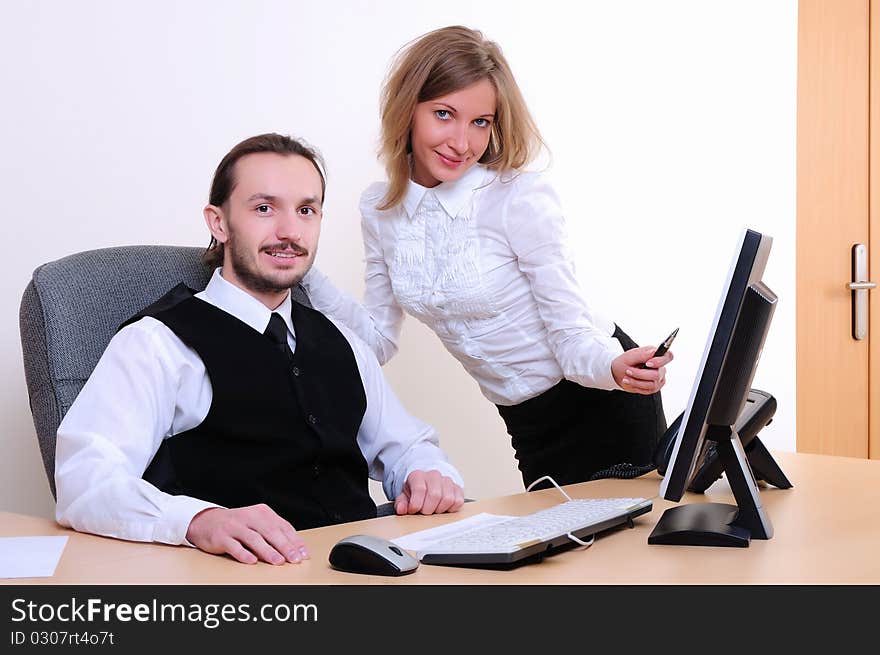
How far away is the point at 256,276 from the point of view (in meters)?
1.64

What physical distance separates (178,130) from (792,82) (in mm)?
2622

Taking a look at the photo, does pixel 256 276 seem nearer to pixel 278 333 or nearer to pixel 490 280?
pixel 278 333

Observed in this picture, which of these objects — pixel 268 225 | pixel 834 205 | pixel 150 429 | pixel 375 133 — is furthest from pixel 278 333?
pixel 834 205

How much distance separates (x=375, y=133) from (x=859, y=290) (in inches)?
91.4

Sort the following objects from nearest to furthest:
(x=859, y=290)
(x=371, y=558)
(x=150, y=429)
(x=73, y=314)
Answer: (x=371, y=558) < (x=150, y=429) < (x=73, y=314) < (x=859, y=290)

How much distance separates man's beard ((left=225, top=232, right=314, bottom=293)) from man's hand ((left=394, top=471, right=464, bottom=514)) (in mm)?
391

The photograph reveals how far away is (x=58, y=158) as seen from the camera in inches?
83.9

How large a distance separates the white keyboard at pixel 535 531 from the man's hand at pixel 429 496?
0.18 m

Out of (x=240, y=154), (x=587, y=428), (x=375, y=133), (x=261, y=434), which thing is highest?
(x=375, y=133)

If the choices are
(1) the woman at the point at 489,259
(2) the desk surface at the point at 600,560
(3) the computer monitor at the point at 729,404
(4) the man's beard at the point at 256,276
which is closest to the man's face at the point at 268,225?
(4) the man's beard at the point at 256,276

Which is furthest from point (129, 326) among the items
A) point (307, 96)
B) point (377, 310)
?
point (307, 96)

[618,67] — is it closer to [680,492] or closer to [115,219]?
[115,219]

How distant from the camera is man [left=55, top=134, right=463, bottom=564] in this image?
4.33 ft

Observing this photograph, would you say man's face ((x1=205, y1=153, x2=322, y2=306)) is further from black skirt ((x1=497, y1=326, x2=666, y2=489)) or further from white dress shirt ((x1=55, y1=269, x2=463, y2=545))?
black skirt ((x1=497, y1=326, x2=666, y2=489))
